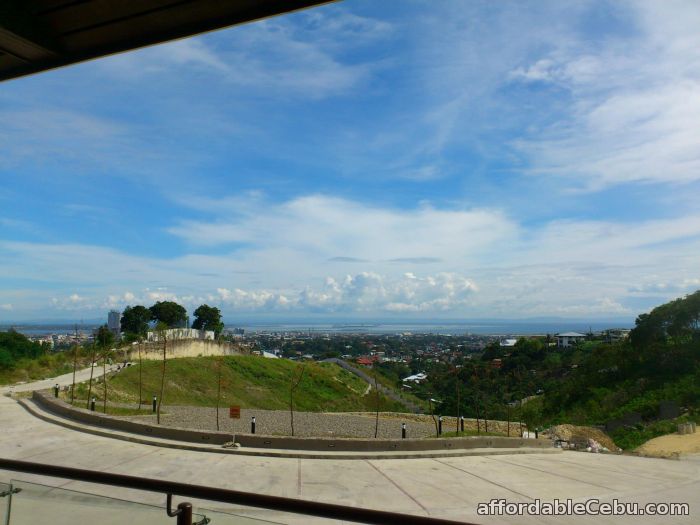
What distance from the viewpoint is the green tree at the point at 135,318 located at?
221 feet

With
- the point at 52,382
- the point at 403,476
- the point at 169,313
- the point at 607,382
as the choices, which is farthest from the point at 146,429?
the point at 169,313

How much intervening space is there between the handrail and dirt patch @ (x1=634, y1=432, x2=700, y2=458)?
2089cm

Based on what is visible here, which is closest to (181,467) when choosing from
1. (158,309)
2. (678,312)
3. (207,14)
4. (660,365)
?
(207,14)

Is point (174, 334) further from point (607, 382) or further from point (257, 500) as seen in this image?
point (257, 500)

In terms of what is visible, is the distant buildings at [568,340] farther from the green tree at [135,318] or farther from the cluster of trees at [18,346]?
the cluster of trees at [18,346]

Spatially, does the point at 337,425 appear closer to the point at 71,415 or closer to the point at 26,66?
the point at 71,415

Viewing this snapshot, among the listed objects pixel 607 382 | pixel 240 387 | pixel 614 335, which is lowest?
pixel 240 387

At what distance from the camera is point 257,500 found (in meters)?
2.53

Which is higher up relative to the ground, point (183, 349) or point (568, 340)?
point (183, 349)

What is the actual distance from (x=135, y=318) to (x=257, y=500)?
72.2 meters

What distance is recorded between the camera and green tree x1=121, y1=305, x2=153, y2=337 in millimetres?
67375

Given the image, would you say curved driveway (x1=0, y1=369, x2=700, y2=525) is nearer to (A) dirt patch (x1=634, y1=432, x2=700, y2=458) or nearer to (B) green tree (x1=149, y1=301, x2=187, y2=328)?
(A) dirt patch (x1=634, y1=432, x2=700, y2=458)

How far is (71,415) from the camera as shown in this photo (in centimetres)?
1680

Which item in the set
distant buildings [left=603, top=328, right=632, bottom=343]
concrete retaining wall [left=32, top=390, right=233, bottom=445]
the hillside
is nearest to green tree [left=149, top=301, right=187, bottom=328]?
the hillside
